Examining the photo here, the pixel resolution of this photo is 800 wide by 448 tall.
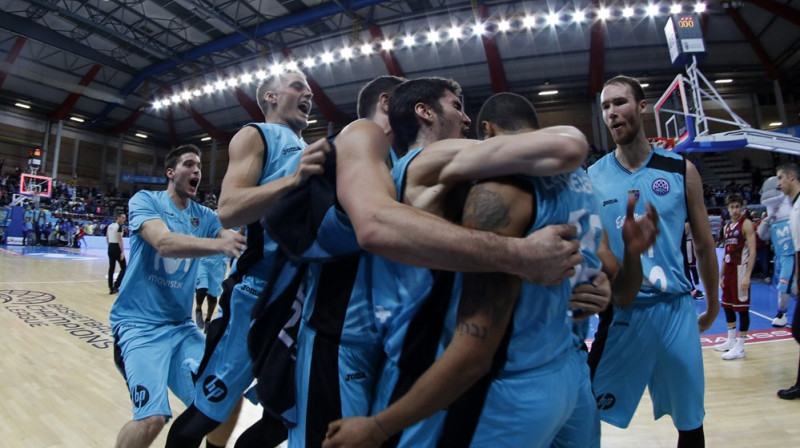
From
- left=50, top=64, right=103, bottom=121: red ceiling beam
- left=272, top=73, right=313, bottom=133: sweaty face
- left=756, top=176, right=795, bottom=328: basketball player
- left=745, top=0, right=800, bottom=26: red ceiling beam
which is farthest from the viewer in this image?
left=50, top=64, right=103, bottom=121: red ceiling beam

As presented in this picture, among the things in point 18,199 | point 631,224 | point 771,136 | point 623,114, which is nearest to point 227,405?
point 631,224

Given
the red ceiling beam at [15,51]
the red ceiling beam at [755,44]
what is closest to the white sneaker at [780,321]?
the red ceiling beam at [755,44]

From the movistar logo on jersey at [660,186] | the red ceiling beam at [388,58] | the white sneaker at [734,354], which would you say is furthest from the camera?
the red ceiling beam at [388,58]

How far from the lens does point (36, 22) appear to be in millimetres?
18641

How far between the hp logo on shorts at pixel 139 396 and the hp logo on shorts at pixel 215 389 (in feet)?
1.19

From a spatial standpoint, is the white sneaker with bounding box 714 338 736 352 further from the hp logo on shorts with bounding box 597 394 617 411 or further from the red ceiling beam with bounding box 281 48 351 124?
the red ceiling beam with bounding box 281 48 351 124

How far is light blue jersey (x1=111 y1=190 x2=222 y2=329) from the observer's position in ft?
8.68

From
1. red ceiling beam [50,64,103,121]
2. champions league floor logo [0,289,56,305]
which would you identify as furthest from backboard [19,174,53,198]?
champions league floor logo [0,289,56,305]

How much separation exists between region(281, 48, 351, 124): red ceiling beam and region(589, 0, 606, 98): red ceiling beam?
38.2 feet

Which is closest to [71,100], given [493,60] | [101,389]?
[493,60]

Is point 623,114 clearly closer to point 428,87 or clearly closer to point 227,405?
point 428,87

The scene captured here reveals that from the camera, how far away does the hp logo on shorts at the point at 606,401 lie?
2273mm

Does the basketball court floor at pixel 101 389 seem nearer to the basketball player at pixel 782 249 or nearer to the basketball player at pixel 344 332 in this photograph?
the basketball player at pixel 782 249

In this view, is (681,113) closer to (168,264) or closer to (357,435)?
(168,264)
